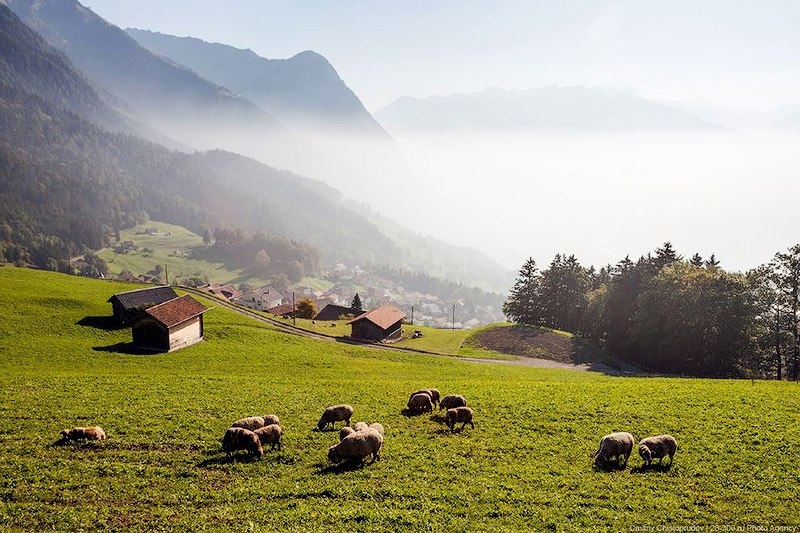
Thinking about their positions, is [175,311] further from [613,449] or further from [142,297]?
[613,449]

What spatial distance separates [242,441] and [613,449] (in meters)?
18.3

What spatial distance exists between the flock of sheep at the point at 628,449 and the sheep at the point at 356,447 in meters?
10.8

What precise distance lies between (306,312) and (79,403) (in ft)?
271

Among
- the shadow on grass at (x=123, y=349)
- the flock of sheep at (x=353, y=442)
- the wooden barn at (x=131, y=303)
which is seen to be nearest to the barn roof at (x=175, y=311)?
the wooden barn at (x=131, y=303)

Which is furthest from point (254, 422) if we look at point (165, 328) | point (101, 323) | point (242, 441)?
point (101, 323)

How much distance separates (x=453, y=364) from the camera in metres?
63.6

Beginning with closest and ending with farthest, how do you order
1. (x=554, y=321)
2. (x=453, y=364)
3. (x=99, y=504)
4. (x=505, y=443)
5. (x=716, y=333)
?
(x=99, y=504), (x=505, y=443), (x=453, y=364), (x=716, y=333), (x=554, y=321)

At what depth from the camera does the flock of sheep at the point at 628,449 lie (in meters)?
21.1

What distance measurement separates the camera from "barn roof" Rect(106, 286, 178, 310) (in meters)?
64.1

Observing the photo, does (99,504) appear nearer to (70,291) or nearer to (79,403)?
(79,403)

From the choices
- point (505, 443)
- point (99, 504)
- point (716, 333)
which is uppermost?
point (716, 333)

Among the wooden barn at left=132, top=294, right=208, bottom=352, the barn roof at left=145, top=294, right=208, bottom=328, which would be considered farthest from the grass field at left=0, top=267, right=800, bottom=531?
the barn roof at left=145, top=294, right=208, bottom=328

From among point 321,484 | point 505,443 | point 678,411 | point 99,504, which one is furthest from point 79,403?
point 678,411

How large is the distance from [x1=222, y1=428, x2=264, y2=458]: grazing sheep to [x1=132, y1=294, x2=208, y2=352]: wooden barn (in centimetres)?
3933
